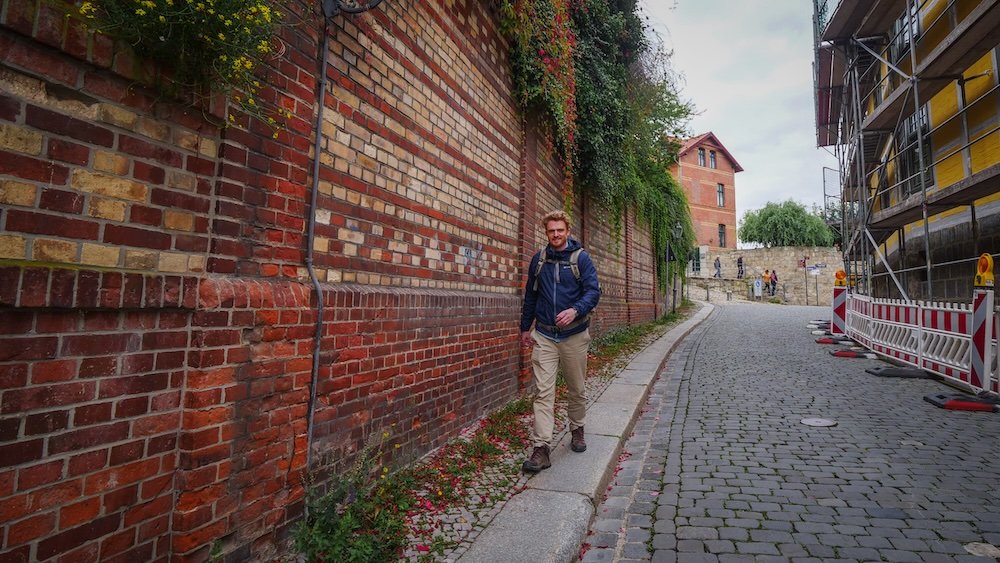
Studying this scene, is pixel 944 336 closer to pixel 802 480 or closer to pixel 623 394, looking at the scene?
pixel 623 394

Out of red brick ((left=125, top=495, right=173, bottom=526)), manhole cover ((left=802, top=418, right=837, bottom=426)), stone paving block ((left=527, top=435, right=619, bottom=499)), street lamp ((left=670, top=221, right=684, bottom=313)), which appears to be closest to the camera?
red brick ((left=125, top=495, right=173, bottom=526))

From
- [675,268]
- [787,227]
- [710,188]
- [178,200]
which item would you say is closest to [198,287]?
[178,200]

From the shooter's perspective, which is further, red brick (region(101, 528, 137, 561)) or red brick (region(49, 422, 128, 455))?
red brick (region(101, 528, 137, 561))

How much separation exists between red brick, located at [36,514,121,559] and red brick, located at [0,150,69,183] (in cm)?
112

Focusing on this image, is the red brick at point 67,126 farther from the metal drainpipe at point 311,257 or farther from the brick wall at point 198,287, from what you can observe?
the metal drainpipe at point 311,257

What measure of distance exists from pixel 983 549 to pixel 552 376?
2.56 metres

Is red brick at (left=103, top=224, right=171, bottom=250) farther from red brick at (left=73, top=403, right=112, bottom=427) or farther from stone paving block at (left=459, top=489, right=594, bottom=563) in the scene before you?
stone paving block at (left=459, top=489, right=594, bottom=563)

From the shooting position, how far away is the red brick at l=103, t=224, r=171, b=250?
5.71ft

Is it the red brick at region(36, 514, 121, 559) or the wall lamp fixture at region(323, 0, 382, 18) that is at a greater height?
the wall lamp fixture at region(323, 0, 382, 18)

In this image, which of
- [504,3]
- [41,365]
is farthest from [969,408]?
[41,365]

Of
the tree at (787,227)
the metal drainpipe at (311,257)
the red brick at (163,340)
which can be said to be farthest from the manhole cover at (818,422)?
the tree at (787,227)

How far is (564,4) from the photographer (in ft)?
20.4

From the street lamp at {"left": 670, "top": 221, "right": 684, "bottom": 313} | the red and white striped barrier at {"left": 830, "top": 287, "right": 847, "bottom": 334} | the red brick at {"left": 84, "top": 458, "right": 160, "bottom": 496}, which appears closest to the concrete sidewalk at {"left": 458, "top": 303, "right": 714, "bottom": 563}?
the red brick at {"left": 84, "top": 458, "right": 160, "bottom": 496}

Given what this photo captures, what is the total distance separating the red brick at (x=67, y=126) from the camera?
60.7 inches
